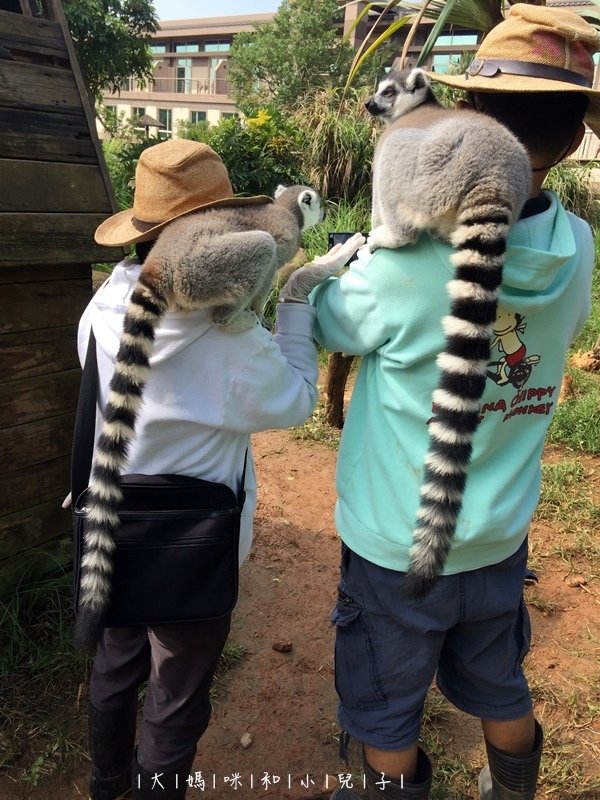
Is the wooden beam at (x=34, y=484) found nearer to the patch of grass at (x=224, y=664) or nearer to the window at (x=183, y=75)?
the patch of grass at (x=224, y=664)

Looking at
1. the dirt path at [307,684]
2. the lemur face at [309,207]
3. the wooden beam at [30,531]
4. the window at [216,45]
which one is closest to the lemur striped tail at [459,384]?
the lemur face at [309,207]

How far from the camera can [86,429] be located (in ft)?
5.87

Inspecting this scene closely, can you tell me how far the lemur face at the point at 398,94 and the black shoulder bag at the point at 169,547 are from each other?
6.43 ft

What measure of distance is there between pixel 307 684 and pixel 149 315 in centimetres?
202

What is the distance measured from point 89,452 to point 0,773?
1.43 m

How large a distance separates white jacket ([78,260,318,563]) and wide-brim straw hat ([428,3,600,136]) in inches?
28.8

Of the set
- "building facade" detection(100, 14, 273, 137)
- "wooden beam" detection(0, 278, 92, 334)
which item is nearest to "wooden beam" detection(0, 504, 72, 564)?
"wooden beam" detection(0, 278, 92, 334)

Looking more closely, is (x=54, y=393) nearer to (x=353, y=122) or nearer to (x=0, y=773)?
(x=0, y=773)

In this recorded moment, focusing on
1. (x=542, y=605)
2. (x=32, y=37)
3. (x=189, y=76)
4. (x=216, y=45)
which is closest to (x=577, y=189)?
(x=542, y=605)

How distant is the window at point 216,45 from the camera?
1658 inches

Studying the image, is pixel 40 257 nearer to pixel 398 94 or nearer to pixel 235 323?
pixel 235 323

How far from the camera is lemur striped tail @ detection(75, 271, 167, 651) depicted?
1.53m

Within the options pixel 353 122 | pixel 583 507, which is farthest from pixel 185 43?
pixel 583 507

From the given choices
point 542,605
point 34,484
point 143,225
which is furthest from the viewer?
point 542,605
